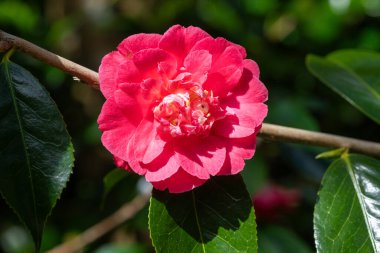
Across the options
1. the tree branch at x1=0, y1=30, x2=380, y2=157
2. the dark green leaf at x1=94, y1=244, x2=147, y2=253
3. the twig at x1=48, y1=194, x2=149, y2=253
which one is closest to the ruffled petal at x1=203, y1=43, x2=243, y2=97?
the tree branch at x1=0, y1=30, x2=380, y2=157

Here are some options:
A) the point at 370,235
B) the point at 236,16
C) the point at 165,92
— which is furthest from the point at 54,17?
the point at 370,235

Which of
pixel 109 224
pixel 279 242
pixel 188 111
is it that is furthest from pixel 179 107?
pixel 279 242

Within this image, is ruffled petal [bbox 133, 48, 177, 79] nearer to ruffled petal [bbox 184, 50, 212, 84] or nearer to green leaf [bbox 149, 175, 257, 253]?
ruffled petal [bbox 184, 50, 212, 84]

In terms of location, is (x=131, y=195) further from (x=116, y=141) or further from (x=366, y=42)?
(x=366, y=42)

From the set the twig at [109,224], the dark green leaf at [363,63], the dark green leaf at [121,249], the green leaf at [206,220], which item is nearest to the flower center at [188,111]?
the green leaf at [206,220]

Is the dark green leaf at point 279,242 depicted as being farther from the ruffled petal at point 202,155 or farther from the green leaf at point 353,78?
the ruffled petal at point 202,155

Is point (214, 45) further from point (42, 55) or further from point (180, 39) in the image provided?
point (42, 55)
